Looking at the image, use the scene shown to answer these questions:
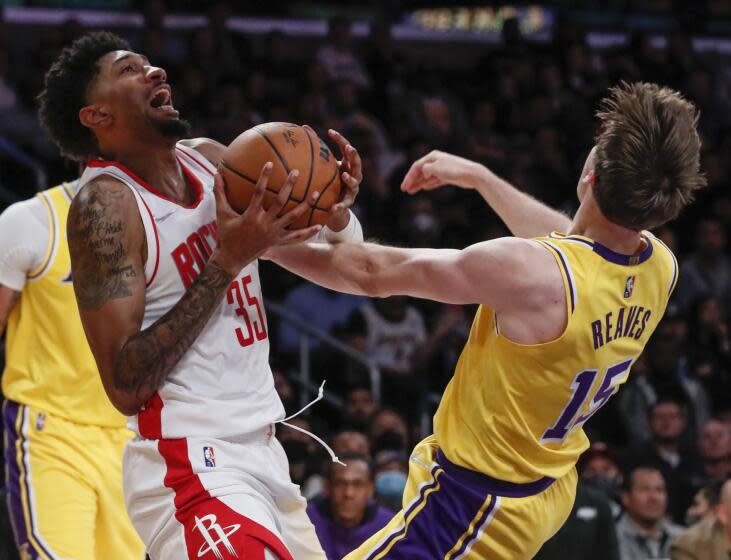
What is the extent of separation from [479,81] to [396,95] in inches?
57.2

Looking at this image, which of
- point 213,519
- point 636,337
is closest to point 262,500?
point 213,519

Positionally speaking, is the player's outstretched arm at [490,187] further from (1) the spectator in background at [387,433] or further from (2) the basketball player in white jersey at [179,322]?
(1) the spectator in background at [387,433]

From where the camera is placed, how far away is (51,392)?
189 inches

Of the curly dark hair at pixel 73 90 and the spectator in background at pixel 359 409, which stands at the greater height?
the curly dark hair at pixel 73 90

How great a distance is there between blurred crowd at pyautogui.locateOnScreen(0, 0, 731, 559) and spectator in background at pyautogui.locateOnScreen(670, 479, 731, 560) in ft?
0.18

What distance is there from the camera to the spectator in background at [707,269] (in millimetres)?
10602

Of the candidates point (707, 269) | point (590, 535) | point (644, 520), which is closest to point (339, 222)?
point (590, 535)

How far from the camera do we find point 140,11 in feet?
36.8

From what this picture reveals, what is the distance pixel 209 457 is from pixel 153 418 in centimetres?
20

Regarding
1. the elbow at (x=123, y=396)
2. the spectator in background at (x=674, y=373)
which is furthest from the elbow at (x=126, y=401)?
the spectator in background at (x=674, y=373)

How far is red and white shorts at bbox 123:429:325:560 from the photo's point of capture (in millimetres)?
3180

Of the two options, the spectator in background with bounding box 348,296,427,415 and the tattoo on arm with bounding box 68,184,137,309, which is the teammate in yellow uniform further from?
the spectator in background with bounding box 348,296,427,415

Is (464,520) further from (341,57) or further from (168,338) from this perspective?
(341,57)

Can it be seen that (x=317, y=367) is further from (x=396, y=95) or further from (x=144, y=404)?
(x=144, y=404)
